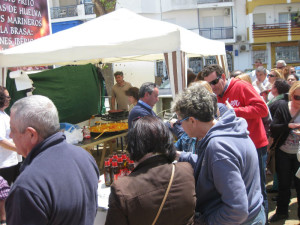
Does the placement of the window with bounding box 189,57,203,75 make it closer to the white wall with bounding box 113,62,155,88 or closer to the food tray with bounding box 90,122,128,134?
the white wall with bounding box 113,62,155,88

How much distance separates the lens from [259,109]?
3141 mm

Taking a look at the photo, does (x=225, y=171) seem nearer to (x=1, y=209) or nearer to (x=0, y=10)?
(x=1, y=209)

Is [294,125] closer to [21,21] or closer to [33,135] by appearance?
[33,135]

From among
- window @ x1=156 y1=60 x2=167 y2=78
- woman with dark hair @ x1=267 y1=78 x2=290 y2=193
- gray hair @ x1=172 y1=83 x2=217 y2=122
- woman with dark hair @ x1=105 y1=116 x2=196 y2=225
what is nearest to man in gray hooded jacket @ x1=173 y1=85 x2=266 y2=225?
gray hair @ x1=172 y1=83 x2=217 y2=122

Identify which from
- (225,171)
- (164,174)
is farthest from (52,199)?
(225,171)

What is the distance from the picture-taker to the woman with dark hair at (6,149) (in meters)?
3.49

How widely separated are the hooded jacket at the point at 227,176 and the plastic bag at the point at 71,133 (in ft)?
11.9

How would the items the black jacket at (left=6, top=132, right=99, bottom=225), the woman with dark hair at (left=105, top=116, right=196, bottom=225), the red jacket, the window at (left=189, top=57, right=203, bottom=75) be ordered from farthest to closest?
the window at (left=189, top=57, right=203, bottom=75) < the red jacket < the woman with dark hair at (left=105, top=116, right=196, bottom=225) < the black jacket at (left=6, top=132, right=99, bottom=225)

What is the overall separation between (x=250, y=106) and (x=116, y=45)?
2.16 metres

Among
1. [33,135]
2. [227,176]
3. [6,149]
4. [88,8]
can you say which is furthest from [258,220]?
[88,8]

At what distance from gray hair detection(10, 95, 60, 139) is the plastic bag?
349 cm

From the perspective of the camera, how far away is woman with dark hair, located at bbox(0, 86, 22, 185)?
3488 millimetres

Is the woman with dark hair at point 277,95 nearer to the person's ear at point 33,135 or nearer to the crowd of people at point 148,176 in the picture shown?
the crowd of people at point 148,176

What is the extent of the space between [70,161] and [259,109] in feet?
7.36
